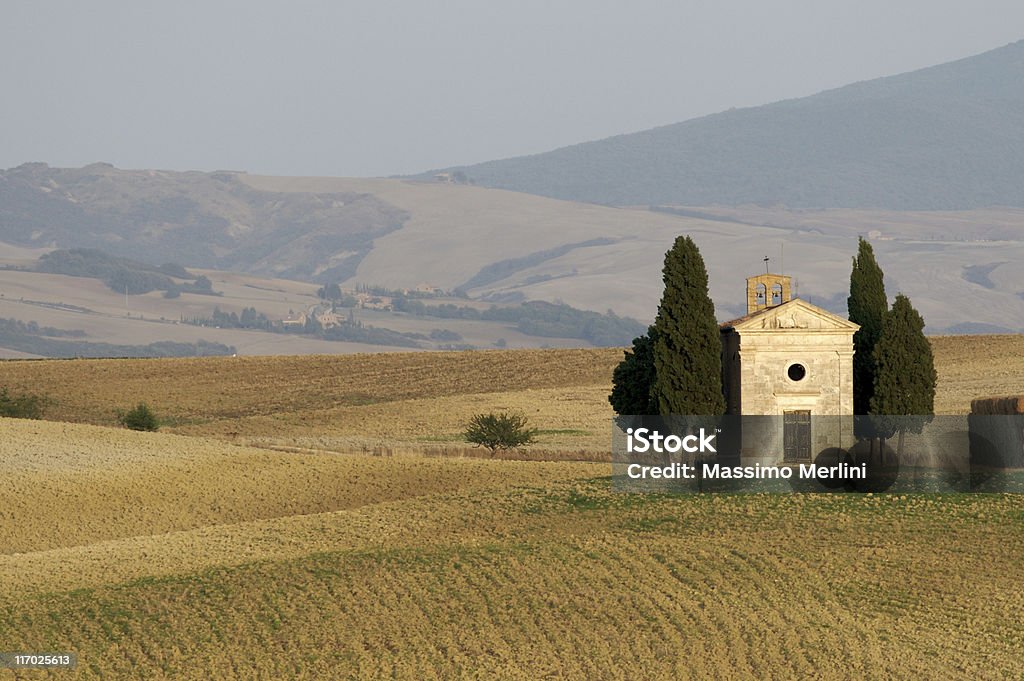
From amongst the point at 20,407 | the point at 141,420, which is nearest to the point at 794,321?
the point at 141,420

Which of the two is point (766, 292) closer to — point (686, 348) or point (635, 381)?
point (635, 381)

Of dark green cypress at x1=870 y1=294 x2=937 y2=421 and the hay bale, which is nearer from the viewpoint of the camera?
the hay bale

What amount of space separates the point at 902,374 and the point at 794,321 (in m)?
4.32

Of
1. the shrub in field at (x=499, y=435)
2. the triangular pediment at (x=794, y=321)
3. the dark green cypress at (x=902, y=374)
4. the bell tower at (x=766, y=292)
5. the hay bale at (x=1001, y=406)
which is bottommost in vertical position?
the shrub in field at (x=499, y=435)

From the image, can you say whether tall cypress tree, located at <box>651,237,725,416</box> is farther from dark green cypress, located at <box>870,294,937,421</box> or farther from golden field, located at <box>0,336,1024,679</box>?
dark green cypress, located at <box>870,294,937,421</box>

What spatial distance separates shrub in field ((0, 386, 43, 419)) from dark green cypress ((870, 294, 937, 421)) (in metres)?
49.3

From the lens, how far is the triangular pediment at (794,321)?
56.5 metres

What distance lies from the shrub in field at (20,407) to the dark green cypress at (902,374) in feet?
162

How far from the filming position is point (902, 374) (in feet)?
186

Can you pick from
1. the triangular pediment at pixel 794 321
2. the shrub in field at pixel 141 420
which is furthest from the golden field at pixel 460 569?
the triangular pediment at pixel 794 321

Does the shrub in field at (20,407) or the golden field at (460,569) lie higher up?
the shrub in field at (20,407)

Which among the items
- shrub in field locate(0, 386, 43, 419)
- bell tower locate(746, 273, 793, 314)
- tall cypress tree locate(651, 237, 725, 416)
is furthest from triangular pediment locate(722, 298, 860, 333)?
shrub in field locate(0, 386, 43, 419)

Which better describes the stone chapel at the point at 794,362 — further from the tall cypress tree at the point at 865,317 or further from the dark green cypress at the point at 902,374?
the tall cypress tree at the point at 865,317

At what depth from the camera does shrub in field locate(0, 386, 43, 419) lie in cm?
8744
